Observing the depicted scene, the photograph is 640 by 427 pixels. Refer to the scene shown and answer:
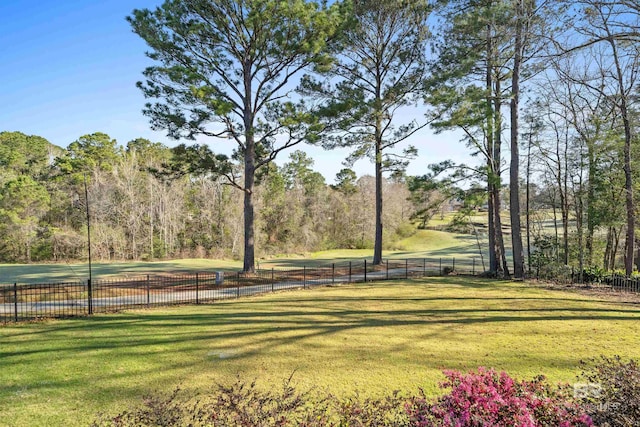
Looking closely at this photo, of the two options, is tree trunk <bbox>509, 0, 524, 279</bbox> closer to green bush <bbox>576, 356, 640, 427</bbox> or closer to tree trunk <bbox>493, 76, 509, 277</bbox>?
tree trunk <bbox>493, 76, 509, 277</bbox>

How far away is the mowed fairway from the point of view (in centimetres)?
483

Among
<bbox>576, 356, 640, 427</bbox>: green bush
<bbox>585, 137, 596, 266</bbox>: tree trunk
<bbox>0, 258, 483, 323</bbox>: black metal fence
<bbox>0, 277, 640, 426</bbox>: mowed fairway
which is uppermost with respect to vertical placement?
<bbox>585, 137, 596, 266</bbox>: tree trunk

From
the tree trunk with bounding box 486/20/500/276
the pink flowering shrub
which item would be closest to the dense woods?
the tree trunk with bounding box 486/20/500/276

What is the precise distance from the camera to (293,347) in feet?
21.3

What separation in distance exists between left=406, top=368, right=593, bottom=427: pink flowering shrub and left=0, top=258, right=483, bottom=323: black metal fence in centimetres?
982

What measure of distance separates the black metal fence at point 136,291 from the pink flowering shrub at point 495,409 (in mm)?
9818

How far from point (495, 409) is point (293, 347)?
172 inches

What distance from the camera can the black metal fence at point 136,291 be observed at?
10.2 meters

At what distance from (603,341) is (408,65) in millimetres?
15776

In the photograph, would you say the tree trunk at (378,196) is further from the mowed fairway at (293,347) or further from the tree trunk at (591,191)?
the tree trunk at (591,191)

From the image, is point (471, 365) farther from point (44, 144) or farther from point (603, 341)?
point (44, 144)

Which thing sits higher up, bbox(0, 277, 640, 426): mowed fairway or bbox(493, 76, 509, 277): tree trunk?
bbox(493, 76, 509, 277): tree trunk

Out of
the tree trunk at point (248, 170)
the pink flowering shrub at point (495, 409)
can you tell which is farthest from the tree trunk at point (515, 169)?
the pink flowering shrub at point (495, 409)

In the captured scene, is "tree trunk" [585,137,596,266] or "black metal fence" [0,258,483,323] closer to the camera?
"black metal fence" [0,258,483,323]
